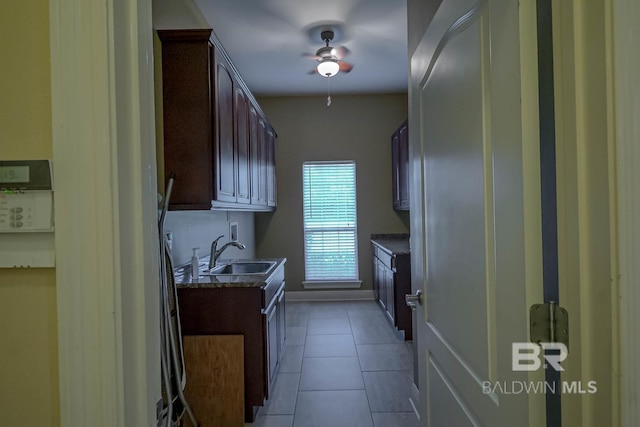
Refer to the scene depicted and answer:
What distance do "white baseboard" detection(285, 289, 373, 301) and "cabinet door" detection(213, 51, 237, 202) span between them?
3.00m

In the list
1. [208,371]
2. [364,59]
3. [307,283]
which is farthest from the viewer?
[307,283]

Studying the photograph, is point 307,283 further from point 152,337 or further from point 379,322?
point 152,337

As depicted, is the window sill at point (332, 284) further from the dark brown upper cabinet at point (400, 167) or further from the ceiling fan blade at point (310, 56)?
the ceiling fan blade at point (310, 56)

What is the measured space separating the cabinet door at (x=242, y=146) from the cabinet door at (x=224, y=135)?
0.14 metres

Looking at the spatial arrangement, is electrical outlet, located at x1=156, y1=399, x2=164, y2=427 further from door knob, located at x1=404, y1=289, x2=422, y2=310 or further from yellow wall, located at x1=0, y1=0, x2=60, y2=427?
door knob, located at x1=404, y1=289, x2=422, y2=310

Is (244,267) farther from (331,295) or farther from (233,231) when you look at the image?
(331,295)

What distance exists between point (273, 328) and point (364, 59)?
303 centimetres

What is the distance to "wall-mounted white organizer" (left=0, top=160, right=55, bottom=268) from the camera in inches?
24.3

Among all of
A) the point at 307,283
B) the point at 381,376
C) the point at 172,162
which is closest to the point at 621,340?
the point at 172,162

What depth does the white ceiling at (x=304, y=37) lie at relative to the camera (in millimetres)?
2795

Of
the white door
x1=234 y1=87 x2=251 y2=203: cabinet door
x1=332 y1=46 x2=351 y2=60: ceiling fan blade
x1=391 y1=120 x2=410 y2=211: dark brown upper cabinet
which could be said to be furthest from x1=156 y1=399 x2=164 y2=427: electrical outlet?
x1=391 y1=120 x2=410 y2=211: dark brown upper cabinet

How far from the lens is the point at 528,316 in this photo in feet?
2.42

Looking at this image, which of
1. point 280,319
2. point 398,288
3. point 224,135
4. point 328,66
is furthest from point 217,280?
point 328,66

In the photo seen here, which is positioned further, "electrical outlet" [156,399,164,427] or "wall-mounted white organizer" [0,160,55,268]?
"electrical outlet" [156,399,164,427]
